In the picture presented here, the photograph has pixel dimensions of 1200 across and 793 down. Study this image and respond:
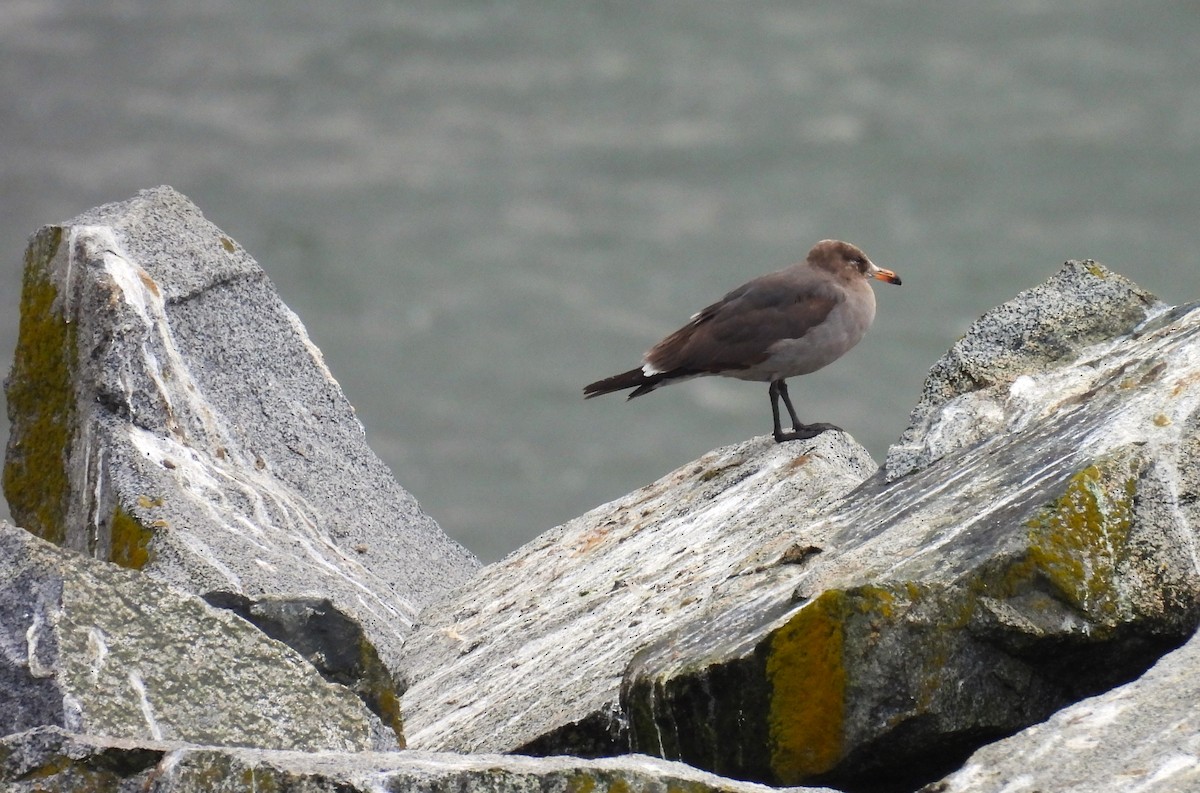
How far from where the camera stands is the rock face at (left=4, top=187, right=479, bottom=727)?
666 cm

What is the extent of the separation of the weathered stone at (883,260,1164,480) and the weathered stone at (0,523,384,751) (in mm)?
2390

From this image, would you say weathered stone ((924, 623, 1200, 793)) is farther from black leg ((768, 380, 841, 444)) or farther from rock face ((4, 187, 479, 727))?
black leg ((768, 380, 841, 444))

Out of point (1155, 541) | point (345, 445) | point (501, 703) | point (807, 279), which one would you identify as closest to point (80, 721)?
point (501, 703)

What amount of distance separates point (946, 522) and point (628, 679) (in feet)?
3.26

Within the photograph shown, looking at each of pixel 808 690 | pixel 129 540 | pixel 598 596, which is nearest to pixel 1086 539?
pixel 808 690

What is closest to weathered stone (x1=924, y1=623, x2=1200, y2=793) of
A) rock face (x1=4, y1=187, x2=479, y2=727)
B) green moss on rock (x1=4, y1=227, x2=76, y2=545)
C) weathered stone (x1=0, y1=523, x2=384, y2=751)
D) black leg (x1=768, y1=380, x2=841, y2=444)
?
weathered stone (x1=0, y1=523, x2=384, y2=751)

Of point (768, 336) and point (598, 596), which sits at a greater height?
point (768, 336)

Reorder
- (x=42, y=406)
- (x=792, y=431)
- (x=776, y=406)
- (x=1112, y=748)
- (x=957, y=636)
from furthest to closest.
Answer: (x=776, y=406), (x=792, y=431), (x=42, y=406), (x=957, y=636), (x=1112, y=748)

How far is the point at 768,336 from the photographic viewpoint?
862 centimetres

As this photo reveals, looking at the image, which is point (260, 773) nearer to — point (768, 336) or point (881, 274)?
point (768, 336)

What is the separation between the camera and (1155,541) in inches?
169

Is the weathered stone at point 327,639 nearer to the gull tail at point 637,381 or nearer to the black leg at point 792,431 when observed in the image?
the black leg at point 792,431

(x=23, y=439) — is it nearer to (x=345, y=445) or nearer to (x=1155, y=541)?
(x=345, y=445)

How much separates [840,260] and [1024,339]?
3038 mm
